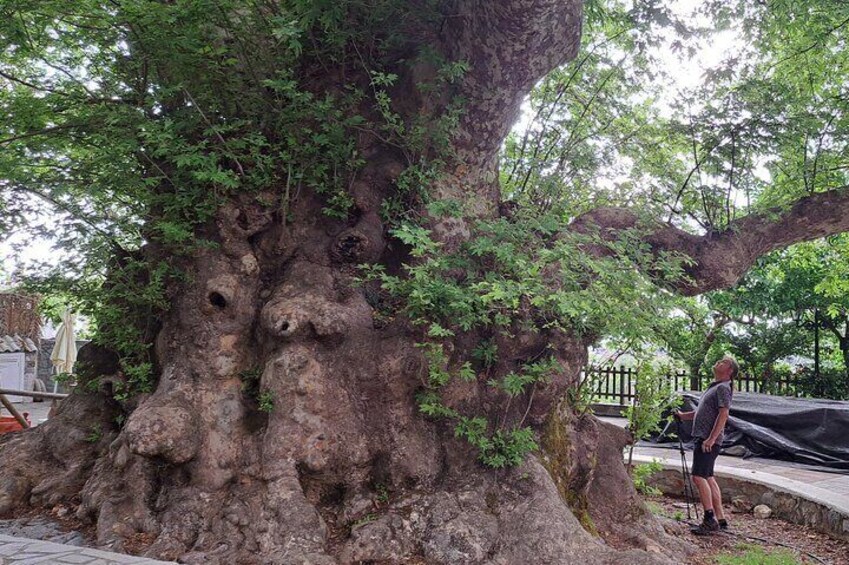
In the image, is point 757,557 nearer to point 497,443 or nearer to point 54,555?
point 497,443

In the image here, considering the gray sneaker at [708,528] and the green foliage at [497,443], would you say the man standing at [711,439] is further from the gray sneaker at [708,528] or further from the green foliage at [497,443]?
the green foliage at [497,443]

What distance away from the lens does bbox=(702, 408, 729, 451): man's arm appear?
21.8 ft

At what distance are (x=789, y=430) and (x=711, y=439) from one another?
17.5 feet

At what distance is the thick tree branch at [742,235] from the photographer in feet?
22.4

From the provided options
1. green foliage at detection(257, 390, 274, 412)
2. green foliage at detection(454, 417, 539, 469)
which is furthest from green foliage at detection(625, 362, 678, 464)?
green foliage at detection(257, 390, 274, 412)

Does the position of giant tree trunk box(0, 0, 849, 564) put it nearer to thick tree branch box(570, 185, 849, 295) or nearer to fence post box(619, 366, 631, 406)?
thick tree branch box(570, 185, 849, 295)

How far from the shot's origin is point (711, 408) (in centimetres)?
691

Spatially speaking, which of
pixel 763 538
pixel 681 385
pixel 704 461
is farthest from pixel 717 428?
pixel 681 385

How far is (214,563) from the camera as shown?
423 centimetres

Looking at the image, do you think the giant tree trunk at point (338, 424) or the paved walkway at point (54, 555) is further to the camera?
the giant tree trunk at point (338, 424)

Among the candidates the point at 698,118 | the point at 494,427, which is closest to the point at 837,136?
the point at 698,118

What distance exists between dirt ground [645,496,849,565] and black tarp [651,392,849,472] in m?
2.69

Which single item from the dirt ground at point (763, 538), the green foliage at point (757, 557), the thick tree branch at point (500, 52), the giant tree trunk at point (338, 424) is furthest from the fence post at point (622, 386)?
the thick tree branch at point (500, 52)

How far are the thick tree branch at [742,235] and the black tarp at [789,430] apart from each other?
4.04 m
